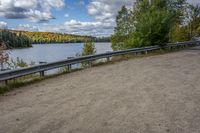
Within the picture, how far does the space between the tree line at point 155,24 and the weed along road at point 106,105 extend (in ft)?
49.7

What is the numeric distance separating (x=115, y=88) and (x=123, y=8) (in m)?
51.6

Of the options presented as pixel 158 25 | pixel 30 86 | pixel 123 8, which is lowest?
pixel 30 86

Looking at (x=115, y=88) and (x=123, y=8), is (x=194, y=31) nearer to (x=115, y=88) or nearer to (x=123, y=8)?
(x=123, y=8)

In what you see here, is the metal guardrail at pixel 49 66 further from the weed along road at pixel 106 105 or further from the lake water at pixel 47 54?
the lake water at pixel 47 54

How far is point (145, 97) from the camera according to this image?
9.04 meters

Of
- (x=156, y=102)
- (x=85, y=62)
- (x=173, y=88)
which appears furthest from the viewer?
(x=85, y=62)

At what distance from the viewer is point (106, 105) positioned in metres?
8.19

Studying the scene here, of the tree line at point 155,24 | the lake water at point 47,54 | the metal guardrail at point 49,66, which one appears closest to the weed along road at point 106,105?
the metal guardrail at point 49,66

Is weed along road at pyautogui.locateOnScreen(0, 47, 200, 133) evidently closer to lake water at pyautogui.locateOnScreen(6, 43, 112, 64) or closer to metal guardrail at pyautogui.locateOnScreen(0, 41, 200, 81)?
metal guardrail at pyautogui.locateOnScreen(0, 41, 200, 81)

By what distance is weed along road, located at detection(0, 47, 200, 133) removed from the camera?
6473mm

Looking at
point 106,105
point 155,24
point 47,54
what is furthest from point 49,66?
point 47,54

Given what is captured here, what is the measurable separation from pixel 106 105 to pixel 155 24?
20718 mm

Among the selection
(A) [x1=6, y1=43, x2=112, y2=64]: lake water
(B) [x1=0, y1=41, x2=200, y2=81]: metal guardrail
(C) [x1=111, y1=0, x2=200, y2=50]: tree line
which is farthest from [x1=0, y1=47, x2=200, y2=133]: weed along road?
(C) [x1=111, y1=0, x2=200, y2=50]: tree line

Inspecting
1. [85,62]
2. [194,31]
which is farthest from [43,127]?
[194,31]
